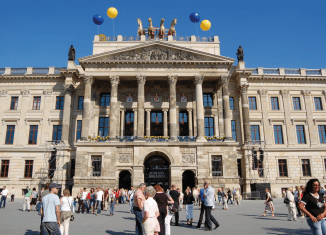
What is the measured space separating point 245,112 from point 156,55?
15.1m

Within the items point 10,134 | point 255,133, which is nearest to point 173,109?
point 255,133

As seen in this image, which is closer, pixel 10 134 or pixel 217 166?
pixel 217 166

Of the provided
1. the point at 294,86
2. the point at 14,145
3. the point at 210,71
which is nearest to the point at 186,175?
the point at 210,71

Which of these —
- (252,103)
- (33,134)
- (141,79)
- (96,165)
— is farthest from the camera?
(252,103)

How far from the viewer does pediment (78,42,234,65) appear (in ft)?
120

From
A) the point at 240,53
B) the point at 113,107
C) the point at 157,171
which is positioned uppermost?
the point at 240,53

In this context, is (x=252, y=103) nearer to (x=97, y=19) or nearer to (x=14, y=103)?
(x=97, y=19)

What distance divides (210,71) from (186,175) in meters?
14.7

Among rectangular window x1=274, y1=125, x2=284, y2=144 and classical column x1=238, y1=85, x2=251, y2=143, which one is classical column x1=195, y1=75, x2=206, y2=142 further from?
rectangular window x1=274, y1=125, x2=284, y2=144

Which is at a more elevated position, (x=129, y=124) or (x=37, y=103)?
(x=37, y=103)

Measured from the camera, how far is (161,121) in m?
39.3

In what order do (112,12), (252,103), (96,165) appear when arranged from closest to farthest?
(96,165) < (112,12) < (252,103)

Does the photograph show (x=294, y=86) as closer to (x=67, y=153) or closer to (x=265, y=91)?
(x=265, y=91)

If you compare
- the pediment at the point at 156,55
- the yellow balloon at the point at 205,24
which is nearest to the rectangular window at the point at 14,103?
the pediment at the point at 156,55
